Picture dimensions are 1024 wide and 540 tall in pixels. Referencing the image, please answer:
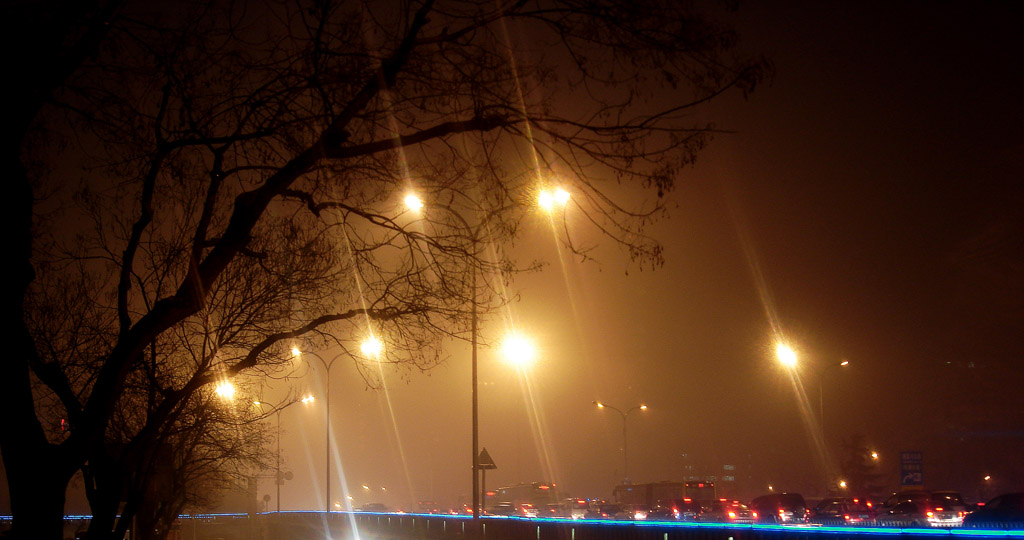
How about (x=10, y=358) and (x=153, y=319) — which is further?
(x=153, y=319)

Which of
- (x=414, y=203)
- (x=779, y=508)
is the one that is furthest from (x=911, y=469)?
(x=414, y=203)

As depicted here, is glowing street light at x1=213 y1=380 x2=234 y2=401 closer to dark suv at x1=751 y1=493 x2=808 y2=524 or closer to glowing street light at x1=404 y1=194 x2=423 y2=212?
glowing street light at x1=404 y1=194 x2=423 y2=212

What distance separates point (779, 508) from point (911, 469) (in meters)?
7.06

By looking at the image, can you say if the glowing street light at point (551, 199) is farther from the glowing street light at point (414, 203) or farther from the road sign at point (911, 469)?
the road sign at point (911, 469)

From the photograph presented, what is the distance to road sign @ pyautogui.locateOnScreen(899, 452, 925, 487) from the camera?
124 feet

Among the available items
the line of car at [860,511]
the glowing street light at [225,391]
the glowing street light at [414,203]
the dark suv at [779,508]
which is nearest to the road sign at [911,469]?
the line of car at [860,511]

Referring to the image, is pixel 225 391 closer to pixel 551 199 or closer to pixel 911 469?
pixel 551 199

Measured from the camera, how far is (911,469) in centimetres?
3803

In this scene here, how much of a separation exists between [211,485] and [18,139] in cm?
2619

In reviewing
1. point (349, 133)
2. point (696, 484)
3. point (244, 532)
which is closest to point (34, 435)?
point (349, 133)

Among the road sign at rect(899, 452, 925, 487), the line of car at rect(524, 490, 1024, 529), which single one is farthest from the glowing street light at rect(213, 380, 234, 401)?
the road sign at rect(899, 452, 925, 487)

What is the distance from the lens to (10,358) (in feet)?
21.5

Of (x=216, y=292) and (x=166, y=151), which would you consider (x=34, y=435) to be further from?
(x=216, y=292)

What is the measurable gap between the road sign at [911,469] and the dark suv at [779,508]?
5025 mm
